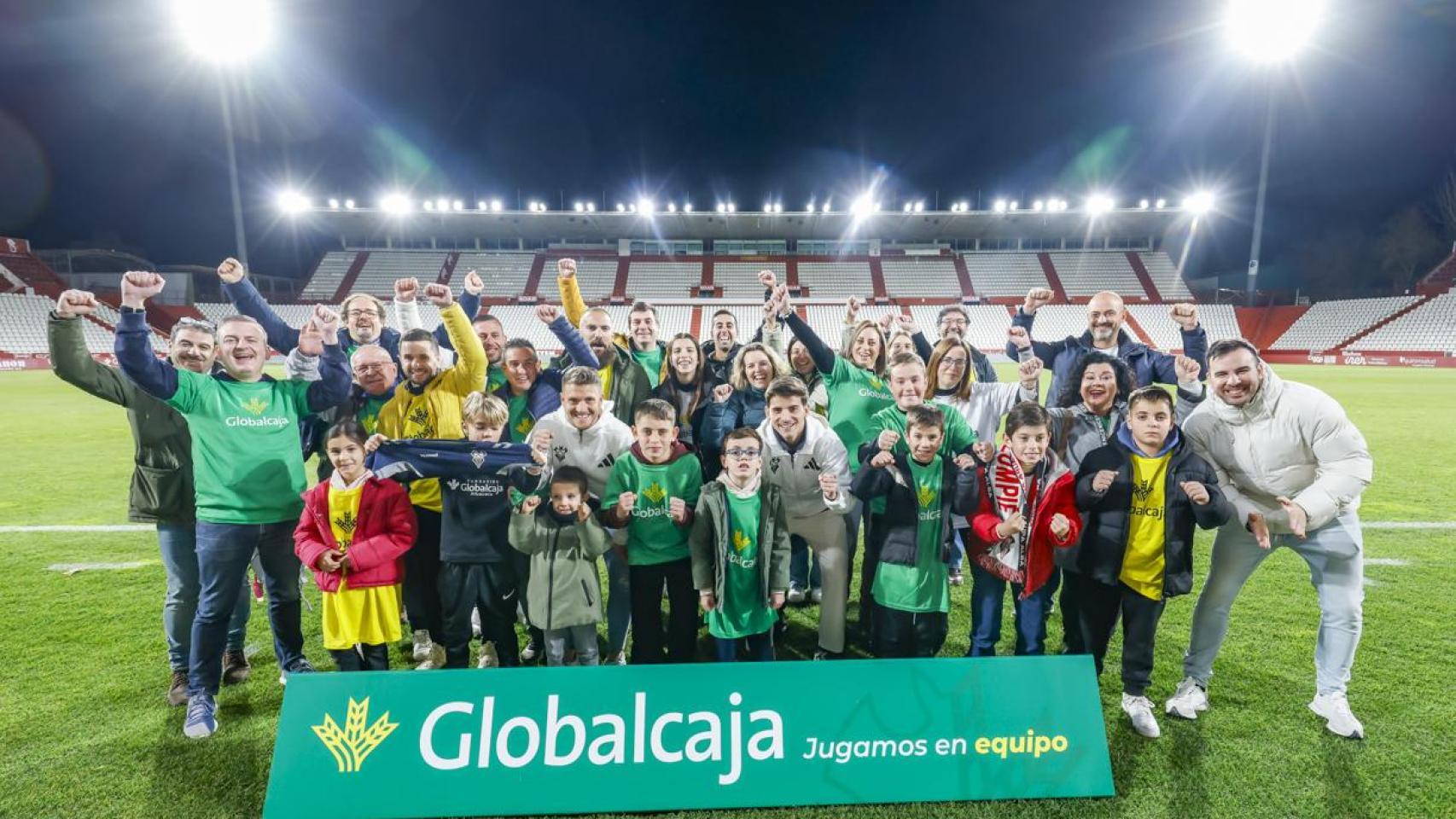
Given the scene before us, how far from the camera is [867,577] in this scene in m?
3.64

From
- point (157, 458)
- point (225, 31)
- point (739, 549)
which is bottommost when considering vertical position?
point (739, 549)

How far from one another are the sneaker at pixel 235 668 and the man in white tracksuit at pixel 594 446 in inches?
75.4

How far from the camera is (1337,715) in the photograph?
2.79 metres

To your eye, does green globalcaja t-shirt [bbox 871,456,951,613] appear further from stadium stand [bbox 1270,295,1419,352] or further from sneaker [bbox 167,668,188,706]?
stadium stand [bbox 1270,295,1419,352]

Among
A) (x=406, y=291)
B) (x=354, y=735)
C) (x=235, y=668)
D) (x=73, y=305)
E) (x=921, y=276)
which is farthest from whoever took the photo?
(x=921, y=276)

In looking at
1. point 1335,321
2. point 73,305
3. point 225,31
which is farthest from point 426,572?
point 1335,321

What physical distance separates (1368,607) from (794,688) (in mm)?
4274

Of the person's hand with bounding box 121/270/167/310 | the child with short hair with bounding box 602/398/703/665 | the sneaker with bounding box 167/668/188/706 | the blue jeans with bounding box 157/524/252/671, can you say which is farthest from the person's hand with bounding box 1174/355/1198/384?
the sneaker with bounding box 167/668/188/706

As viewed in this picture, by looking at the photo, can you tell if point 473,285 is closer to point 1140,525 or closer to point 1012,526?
point 1012,526

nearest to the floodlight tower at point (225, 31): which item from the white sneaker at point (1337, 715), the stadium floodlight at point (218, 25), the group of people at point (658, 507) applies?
the stadium floodlight at point (218, 25)

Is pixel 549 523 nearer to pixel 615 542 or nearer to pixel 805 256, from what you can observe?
pixel 615 542

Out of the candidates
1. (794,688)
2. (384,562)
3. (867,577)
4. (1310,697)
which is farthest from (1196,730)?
(384,562)

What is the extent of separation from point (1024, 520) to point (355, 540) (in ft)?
10.1

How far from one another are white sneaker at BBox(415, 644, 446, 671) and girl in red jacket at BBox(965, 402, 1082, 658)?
2.83m
